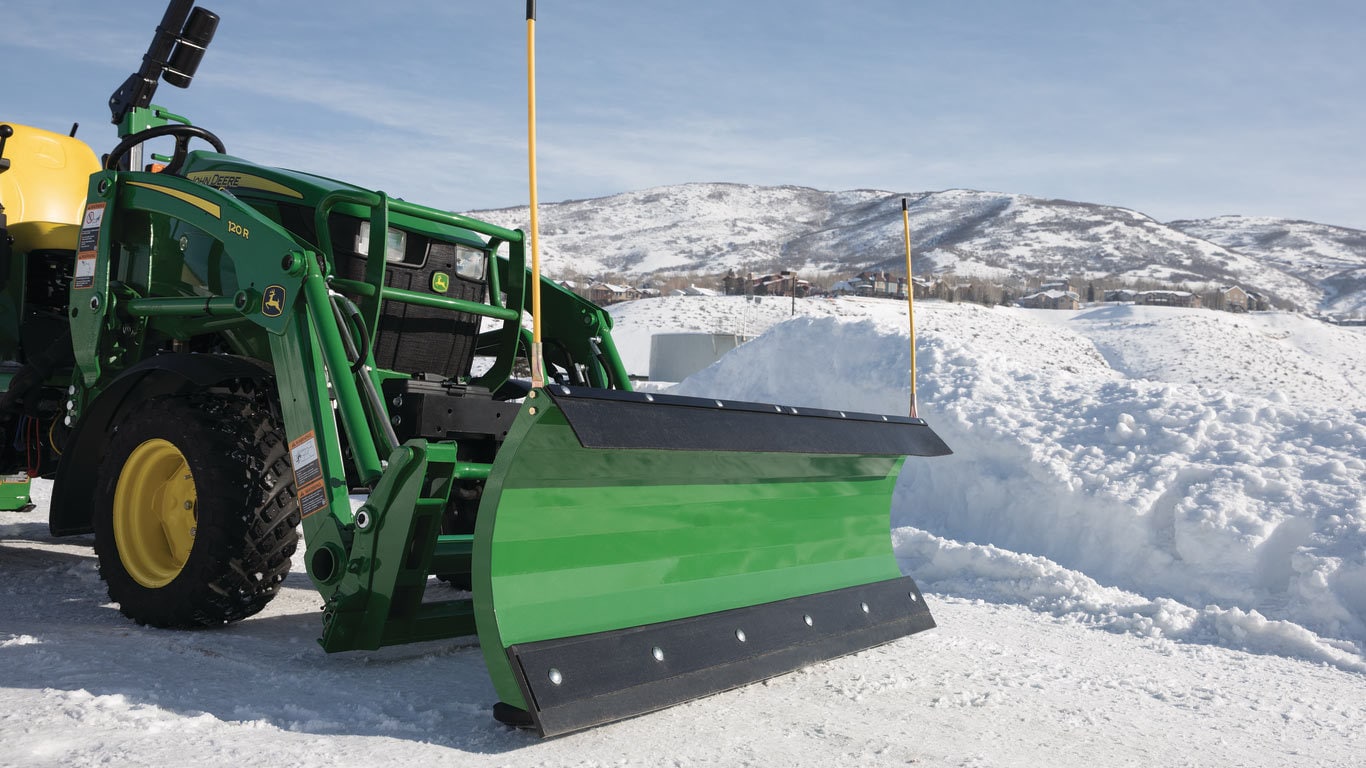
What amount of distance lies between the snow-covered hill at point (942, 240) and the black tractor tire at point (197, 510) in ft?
268

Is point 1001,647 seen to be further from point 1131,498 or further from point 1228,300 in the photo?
point 1228,300

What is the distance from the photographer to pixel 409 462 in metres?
3.63

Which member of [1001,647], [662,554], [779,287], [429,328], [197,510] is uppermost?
[779,287]

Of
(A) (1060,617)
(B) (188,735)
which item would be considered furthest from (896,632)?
(B) (188,735)

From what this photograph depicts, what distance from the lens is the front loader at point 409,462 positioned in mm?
3414

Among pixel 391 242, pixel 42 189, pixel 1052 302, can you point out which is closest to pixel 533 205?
pixel 391 242

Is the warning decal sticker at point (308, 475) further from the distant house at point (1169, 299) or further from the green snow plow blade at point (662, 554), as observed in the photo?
the distant house at point (1169, 299)

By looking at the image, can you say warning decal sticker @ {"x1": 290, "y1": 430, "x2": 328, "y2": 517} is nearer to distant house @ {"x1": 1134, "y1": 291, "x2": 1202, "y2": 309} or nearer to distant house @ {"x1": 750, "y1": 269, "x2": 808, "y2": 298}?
distant house @ {"x1": 750, "y1": 269, "x2": 808, "y2": 298}

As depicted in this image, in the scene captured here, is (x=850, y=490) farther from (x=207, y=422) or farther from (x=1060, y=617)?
(x=207, y=422)

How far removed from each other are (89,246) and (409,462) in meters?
2.39

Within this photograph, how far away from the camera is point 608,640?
11.3 feet

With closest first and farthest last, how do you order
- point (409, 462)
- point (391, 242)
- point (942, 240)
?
1. point (409, 462)
2. point (391, 242)
3. point (942, 240)

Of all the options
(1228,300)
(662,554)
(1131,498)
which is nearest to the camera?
(662,554)

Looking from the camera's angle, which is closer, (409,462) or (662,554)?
(409,462)
